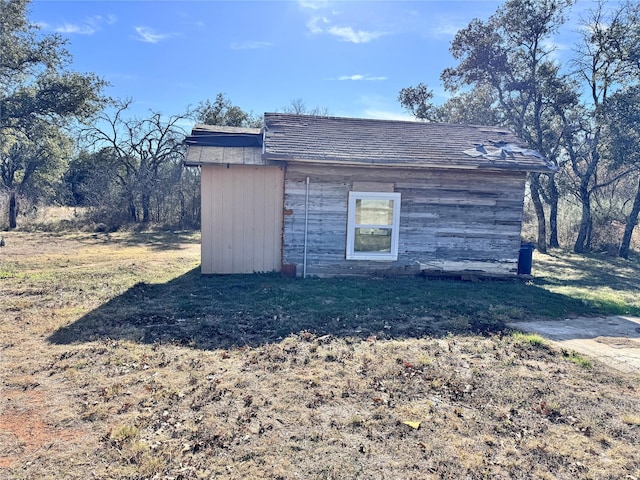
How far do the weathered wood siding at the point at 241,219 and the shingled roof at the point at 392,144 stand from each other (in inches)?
35.2

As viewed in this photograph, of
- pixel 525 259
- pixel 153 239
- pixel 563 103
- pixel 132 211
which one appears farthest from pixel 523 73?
pixel 132 211

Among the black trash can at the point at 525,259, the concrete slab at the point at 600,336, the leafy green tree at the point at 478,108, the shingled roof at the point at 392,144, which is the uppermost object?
the leafy green tree at the point at 478,108

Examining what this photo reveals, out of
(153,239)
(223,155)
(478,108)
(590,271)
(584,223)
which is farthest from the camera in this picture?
(478,108)

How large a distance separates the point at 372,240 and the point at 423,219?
1226 mm

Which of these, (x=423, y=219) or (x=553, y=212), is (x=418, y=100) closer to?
(x=553, y=212)

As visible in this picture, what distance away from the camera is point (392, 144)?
9.35 metres

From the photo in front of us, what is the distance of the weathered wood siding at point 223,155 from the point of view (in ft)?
27.0

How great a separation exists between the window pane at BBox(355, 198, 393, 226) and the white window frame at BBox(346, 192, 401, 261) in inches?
2.9

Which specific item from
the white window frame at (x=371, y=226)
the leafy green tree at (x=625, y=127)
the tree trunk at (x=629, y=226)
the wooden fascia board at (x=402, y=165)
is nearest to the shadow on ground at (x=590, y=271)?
the tree trunk at (x=629, y=226)

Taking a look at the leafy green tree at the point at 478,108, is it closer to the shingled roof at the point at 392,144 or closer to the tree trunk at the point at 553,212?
the tree trunk at the point at 553,212

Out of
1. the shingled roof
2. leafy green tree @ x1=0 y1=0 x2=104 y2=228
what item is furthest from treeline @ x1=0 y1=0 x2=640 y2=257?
the shingled roof

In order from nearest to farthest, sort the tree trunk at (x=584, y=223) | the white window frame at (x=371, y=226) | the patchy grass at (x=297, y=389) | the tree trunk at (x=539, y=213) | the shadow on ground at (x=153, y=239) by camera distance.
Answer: the patchy grass at (x=297, y=389)
the white window frame at (x=371, y=226)
the shadow on ground at (x=153, y=239)
the tree trunk at (x=584, y=223)
the tree trunk at (x=539, y=213)

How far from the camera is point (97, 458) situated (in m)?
2.70

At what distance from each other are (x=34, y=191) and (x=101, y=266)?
1506 centimetres
